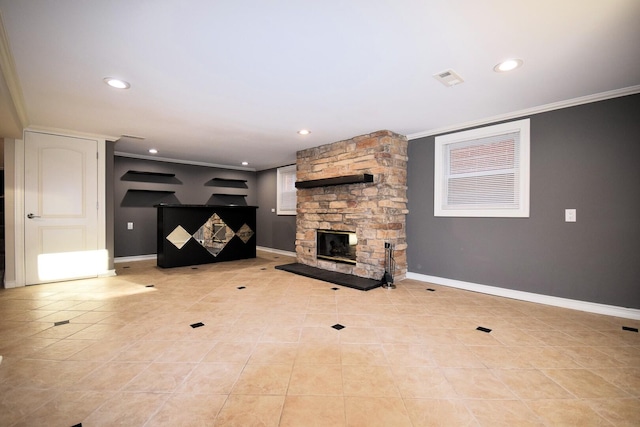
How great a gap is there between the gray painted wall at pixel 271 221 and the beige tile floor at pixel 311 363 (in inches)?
144

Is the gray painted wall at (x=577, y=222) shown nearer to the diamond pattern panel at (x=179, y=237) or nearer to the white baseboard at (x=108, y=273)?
the diamond pattern panel at (x=179, y=237)

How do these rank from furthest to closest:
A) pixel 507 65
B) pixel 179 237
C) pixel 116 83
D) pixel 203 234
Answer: pixel 203 234 < pixel 179 237 < pixel 116 83 < pixel 507 65

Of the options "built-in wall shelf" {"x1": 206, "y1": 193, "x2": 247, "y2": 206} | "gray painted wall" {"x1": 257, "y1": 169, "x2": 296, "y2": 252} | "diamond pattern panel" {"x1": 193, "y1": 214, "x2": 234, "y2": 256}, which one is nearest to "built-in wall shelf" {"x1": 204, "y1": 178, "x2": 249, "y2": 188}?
"built-in wall shelf" {"x1": 206, "y1": 193, "x2": 247, "y2": 206}

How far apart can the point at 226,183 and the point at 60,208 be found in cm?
366

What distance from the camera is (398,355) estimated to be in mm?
2090

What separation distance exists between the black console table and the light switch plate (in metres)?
5.34

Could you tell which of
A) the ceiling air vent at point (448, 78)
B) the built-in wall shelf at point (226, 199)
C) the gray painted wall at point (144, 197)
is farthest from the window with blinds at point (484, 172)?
the gray painted wall at point (144, 197)

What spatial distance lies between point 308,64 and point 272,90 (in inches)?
25.0

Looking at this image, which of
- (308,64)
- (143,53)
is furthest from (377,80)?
(143,53)

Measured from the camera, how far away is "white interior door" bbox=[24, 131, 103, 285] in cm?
398

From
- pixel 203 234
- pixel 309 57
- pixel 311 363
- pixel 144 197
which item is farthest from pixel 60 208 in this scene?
pixel 311 363

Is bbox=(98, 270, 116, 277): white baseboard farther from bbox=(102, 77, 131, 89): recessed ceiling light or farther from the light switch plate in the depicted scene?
the light switch plate

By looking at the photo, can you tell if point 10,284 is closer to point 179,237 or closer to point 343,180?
point 179,237

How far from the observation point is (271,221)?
24.7ft
